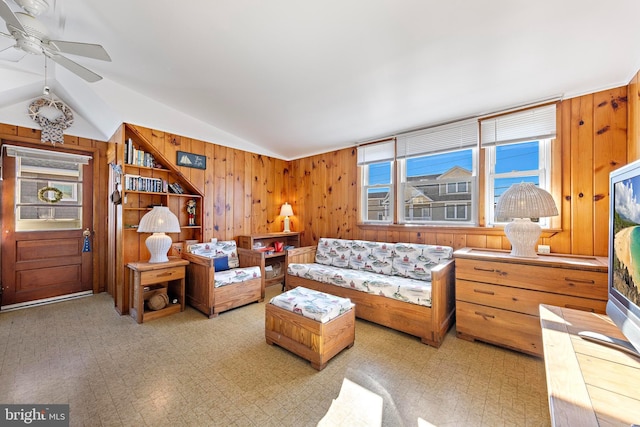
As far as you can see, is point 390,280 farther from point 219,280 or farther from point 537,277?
point 219,280

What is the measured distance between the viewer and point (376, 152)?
12.6 feet

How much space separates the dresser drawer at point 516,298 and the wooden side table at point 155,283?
323cm

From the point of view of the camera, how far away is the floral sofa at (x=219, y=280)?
2.99m

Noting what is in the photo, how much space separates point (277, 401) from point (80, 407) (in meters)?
1.25

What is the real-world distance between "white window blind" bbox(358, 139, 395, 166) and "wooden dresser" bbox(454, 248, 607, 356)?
1.81m

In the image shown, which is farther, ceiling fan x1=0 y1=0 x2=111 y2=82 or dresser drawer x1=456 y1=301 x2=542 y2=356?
dresser drawer x1=456 y1=301 x2=542 y2=356

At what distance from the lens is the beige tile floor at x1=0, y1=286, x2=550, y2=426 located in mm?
1543

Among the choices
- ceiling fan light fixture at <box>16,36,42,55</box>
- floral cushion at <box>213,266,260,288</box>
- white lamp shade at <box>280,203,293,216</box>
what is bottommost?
floral cushion at <box>213,266,260,288</box>

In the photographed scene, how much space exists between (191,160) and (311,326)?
2.95 metres

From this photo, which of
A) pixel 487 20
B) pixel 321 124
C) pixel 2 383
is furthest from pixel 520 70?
pixel 2 383

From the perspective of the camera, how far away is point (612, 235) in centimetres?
127

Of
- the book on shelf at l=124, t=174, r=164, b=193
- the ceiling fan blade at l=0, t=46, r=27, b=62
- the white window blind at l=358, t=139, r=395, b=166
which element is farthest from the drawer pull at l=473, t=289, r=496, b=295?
the ceiling fan blade at l=0, t=46, r=27, b=62

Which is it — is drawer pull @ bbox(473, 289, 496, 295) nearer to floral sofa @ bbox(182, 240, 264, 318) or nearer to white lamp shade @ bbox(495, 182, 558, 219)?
white lamp shade @ bbox(495, 182, 558, 219)

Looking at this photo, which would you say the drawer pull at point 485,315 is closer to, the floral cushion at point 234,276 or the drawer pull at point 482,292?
the drawer pull at point 482,292
